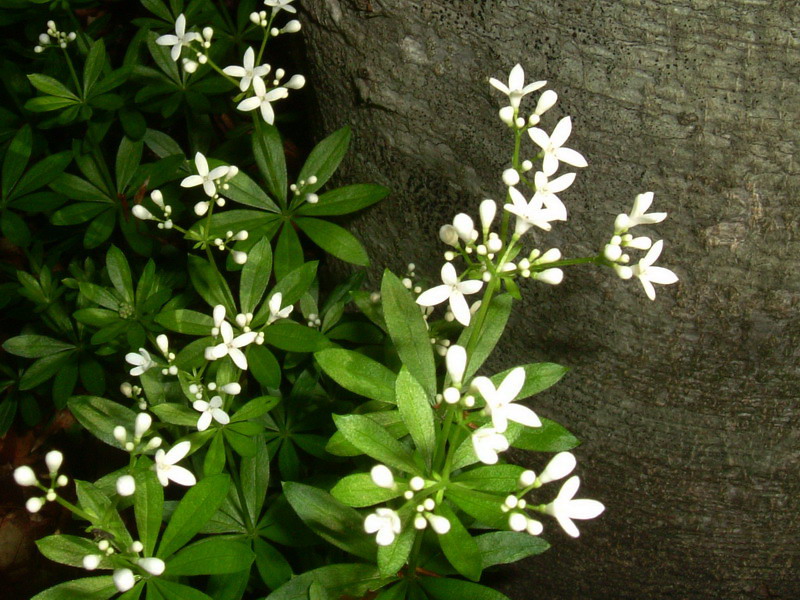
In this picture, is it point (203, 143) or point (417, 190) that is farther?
point (203, 143)

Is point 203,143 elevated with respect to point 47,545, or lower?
elevated

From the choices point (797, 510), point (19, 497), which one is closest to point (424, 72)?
point (797, 510)

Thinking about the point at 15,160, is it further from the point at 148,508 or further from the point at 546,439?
the point at 546,439

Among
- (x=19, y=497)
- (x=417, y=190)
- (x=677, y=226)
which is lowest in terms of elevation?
(x=19, y=497)

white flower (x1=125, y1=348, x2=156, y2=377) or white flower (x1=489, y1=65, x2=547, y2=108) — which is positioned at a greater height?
white flower (x1=489, y1=65, x2=547, y2=108)

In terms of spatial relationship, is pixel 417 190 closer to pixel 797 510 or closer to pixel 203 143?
pixel 203 143

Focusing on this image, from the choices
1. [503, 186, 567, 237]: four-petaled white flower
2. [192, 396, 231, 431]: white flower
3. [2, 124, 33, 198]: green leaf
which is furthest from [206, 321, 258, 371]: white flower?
[2, 124, 33, 198]: green leaf

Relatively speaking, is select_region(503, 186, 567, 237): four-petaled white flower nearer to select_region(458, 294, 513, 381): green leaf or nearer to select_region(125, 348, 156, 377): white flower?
select_region(458, 294, 513, 381): green leaf

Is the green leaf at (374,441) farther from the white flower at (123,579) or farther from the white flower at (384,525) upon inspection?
the white flower at (123,579)
